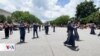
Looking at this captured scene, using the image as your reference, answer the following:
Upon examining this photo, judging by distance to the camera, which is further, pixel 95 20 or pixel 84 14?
pixel 84 14

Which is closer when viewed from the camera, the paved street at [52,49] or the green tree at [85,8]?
the paved street at [52,49]

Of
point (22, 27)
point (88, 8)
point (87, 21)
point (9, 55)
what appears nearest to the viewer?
point (9, 55)

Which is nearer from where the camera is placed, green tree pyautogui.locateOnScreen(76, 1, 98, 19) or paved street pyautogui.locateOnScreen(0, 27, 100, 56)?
paved street pyautogui.locateOnScreen(0, 27, 100, 56)

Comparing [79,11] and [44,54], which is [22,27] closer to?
[44,54]

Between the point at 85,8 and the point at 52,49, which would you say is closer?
the point at 52,49

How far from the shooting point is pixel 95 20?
331 feet

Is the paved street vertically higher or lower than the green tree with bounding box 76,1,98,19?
lower

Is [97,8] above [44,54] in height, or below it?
above

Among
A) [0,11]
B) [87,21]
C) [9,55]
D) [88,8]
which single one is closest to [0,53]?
[9,55]

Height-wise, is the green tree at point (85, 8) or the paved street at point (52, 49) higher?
the green tree at point (85, 8)

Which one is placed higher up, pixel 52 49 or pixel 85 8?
pixel 85 8

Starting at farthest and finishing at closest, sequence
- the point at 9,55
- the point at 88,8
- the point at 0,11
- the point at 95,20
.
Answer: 1. the point at 0,11
2. the point at 88,8
3. the point at 95,20
4. the point at 9,55

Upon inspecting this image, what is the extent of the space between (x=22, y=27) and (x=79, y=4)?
10873 centimetres

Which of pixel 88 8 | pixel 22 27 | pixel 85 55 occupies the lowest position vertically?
pixel 85 55
